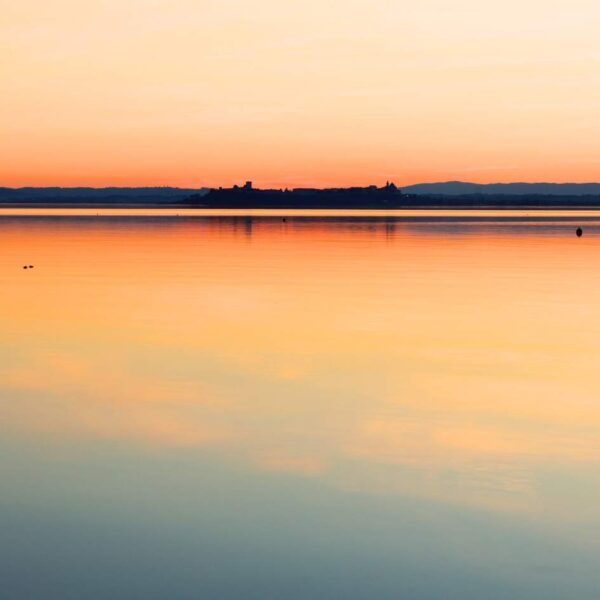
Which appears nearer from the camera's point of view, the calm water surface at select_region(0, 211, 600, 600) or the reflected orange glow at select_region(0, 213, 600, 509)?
the calm water surface at select_region(0, 211, 600, 600)

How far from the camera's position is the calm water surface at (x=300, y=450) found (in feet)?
25.0

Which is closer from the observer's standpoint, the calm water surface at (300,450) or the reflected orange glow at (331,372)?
the calm water surface at (300,450)

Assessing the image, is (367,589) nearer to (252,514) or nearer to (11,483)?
(252,514)

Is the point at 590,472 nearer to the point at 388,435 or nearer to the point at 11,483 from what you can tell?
the point at 388,435

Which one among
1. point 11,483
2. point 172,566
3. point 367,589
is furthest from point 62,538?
point 367,589

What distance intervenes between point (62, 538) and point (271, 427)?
4.16 meters

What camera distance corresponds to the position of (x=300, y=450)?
11.0 m

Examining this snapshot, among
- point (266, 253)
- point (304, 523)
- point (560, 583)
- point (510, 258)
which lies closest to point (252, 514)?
point (304, 523)

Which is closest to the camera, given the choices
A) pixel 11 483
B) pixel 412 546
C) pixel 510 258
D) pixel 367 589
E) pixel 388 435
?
pixel 367 589

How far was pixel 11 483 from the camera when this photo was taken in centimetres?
977

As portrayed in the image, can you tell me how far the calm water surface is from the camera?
25.0 ft

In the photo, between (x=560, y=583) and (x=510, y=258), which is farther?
(x=510, y=258)

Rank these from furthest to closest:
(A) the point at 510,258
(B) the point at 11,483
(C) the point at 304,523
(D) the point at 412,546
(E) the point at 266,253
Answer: (E) the point at 266,253 → (A) the point at 510,258 → (B) the point at 11,483 → (C) the point at 304,523 → (D) the point at 412,546

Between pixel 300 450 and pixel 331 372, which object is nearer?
pixel 300 450
